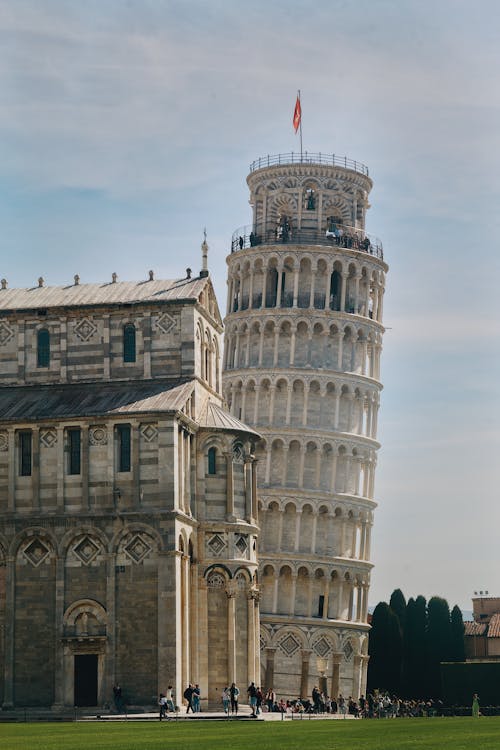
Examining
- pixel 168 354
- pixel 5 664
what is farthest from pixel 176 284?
pixel 5 664

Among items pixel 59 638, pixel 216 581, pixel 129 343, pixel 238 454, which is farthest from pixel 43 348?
pixel 59 638

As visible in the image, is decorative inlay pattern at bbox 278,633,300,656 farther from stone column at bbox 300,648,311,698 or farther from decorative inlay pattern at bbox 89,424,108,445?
decorative inlay pattern at bbox 89,424,108,445

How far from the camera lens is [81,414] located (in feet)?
271

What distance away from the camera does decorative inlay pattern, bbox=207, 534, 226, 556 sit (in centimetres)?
8519

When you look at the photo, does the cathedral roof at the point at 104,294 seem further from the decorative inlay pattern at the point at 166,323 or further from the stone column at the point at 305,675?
the stone column at the point at 305,675

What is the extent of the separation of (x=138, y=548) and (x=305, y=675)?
45.9m

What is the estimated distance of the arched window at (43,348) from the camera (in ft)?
291

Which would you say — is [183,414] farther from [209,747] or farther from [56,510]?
[209,747]

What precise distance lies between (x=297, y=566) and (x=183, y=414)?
4513 centimetres

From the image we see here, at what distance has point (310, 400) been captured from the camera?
421 ft

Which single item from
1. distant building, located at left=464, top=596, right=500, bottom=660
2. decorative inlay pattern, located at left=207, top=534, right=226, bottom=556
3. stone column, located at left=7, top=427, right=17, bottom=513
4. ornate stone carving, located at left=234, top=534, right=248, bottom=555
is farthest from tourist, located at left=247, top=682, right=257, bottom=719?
distant building, located at left=464, top=596, right=500, bottom=660

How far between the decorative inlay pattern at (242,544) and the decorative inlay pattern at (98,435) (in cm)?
906

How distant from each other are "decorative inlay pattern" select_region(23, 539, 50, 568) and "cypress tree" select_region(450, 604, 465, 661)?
55.4 m

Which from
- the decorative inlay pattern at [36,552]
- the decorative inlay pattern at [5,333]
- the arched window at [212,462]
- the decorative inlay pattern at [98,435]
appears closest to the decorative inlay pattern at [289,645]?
the arched window at [212,462]
